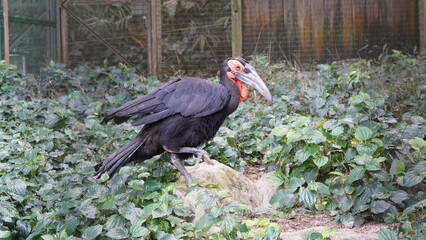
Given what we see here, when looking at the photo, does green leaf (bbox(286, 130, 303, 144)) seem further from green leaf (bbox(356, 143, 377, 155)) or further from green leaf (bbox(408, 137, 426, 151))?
green leaf (bbox(408, 137, 426, 151))

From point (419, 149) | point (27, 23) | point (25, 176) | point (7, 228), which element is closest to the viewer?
point (7, 228)

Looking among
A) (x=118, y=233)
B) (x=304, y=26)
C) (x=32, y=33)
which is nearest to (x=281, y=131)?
(x=118, y=233)

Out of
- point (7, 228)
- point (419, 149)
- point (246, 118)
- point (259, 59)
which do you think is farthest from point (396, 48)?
point (7, 228)

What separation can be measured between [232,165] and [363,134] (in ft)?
4.50

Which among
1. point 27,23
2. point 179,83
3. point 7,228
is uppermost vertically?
point 27,23

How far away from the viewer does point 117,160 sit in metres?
4.31

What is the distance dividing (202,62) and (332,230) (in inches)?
258

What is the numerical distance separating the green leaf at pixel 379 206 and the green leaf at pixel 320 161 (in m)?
0.50

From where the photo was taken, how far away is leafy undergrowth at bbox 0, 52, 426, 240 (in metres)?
3.42

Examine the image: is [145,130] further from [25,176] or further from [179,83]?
[25,176]

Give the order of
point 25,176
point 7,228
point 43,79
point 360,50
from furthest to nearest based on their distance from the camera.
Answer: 1. point 360,50
2. point 43,79
3. point 25,176
4. point 7,228

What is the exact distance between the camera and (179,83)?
4.52m

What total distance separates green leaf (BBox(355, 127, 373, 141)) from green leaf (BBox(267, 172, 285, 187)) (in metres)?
0.55

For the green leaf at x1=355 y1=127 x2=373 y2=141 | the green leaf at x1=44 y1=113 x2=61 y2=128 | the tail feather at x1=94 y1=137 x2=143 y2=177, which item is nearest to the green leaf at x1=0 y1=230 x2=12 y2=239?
the tail feather at x1=94 y1=137 x2=143 y2=177
